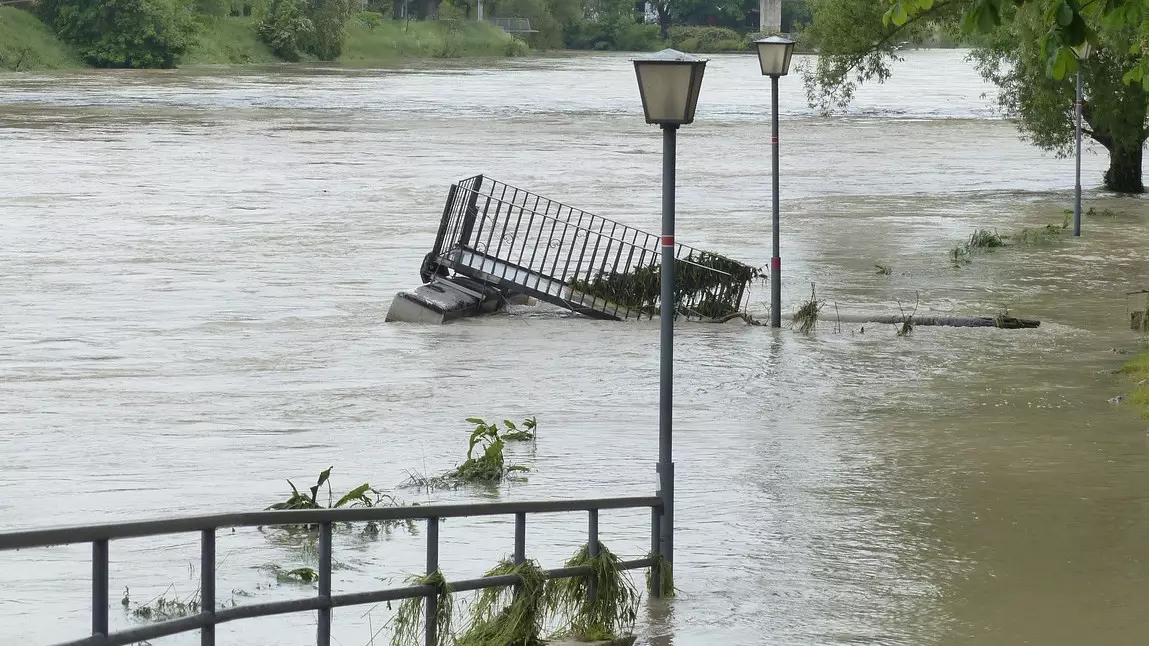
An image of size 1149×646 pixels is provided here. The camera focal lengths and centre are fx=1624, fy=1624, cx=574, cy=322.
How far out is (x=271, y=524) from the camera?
6.06 meters

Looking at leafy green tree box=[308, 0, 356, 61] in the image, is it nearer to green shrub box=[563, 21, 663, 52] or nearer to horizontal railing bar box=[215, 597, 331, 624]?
green shrub box=[563, 21, 663, 52]

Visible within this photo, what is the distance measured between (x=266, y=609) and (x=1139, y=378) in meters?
12.1

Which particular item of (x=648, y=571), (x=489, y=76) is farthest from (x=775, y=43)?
(x=489, y=76)

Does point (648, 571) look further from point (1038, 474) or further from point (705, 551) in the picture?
point (1038, 474)

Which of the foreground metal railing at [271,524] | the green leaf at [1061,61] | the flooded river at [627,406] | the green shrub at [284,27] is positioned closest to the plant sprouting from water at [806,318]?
the flooded river at [627,406]

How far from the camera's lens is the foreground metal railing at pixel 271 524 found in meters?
5.02

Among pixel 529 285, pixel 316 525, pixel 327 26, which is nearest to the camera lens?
pixel 316 525

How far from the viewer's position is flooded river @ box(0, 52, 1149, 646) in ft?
30.6

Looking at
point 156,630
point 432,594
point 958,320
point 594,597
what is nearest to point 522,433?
point 594,597

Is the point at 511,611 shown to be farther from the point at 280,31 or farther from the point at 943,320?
the point at 280,31

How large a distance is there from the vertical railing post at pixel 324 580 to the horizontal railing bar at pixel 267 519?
0.07 meters

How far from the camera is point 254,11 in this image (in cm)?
12962

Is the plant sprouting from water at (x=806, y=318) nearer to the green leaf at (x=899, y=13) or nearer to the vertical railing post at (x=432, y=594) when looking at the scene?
the green leaf at (x=899, y=13)

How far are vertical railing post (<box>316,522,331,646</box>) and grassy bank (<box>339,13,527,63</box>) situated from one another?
131m
